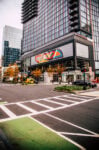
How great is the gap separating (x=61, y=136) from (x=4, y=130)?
6.98 feet

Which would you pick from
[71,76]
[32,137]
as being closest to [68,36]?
[71,76]

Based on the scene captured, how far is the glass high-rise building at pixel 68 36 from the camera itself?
4550 centimetres

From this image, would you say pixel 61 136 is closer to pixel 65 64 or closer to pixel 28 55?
pixel 65 64

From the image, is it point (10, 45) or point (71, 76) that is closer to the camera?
point (71, 76)

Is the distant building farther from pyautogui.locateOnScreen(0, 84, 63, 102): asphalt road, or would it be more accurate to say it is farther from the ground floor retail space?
pyautogui.locateOnScreen(0, 84, 63, 102): asphalt road

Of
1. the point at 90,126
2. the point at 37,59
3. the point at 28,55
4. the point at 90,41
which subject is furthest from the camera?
the point at 28,55

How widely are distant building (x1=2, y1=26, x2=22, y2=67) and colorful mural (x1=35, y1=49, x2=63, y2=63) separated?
101 meters

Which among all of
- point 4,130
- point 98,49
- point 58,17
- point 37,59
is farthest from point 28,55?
point 4,130

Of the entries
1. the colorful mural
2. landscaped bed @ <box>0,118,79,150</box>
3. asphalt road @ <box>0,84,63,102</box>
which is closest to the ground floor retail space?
the colorful mural

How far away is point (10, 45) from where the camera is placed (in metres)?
152

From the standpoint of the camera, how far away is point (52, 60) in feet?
176

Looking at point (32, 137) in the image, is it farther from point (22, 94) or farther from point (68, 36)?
point (68, 36)

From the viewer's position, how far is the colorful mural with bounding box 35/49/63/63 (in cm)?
5047

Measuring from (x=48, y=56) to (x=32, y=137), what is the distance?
54.9 meters
